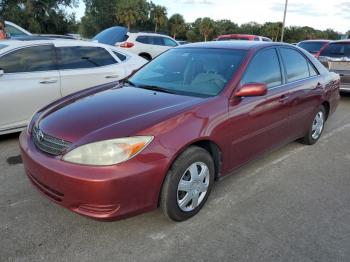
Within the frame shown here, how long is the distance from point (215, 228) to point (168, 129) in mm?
966

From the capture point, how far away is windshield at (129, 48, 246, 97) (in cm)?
350

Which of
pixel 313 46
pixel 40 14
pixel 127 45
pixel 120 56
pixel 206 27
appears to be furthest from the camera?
pixel 206 27

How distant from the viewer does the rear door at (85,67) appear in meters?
5.45

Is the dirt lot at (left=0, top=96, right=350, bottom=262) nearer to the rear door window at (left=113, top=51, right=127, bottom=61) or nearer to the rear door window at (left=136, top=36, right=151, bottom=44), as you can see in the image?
the rear door window at (left=113, top=51, right=127, bottom=61)

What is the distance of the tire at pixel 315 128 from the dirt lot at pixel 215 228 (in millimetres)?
1104

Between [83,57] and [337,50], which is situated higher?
[337,50]

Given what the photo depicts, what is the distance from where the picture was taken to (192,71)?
3770 mm

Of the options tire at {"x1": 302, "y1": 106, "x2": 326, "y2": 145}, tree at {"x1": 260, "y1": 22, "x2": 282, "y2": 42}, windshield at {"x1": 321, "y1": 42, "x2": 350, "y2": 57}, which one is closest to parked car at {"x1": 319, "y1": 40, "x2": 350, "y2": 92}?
windshield at {"x1": 321, "y1": 42, "x2": 350, "y2": 57}

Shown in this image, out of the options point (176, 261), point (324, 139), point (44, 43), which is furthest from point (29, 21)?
point (176, 261)

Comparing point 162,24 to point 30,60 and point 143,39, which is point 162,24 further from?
point 30,60

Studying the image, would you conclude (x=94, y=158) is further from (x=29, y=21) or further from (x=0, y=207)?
(x=29, y=21)

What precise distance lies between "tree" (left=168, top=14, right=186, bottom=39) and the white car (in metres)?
62.0

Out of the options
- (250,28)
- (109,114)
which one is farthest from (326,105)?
(250,28)

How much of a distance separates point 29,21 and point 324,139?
2815cm
